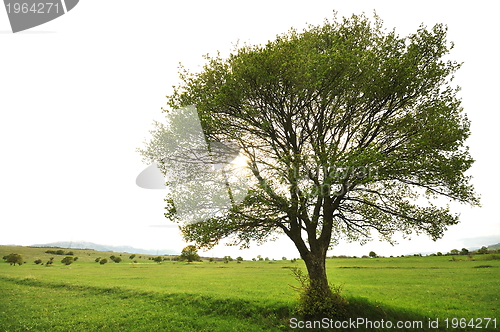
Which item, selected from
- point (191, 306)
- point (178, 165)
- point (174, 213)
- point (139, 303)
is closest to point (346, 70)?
point (178, 165)

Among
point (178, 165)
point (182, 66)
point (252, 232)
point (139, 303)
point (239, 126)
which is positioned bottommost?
point (139, 303)

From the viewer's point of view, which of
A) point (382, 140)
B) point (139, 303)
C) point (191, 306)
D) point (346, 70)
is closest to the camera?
point (346, 70)

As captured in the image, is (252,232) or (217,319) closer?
(252,232)

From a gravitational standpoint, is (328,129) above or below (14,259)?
above

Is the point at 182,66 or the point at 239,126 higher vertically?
the point at 182,66

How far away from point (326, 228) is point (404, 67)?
407 inches

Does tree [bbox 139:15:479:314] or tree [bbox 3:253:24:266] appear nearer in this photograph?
tree [bbox 139:15:479:314]

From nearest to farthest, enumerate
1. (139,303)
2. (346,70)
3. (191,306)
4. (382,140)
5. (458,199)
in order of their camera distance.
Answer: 1. (346,70)
2. (458,199)
3. (382,140)
4. (191,306)
5. (139,303)

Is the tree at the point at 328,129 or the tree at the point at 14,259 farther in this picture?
the tree at the point at 14,259

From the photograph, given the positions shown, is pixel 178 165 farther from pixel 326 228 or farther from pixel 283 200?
pixel 326 228

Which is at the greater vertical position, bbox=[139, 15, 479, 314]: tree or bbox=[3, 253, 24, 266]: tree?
bbox=[139, 15, 479, 314]: tree

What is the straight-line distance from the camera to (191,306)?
19.6 metres

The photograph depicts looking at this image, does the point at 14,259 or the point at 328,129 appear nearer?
the point at 328,129

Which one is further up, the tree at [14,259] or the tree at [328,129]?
the tree at [328,129]
